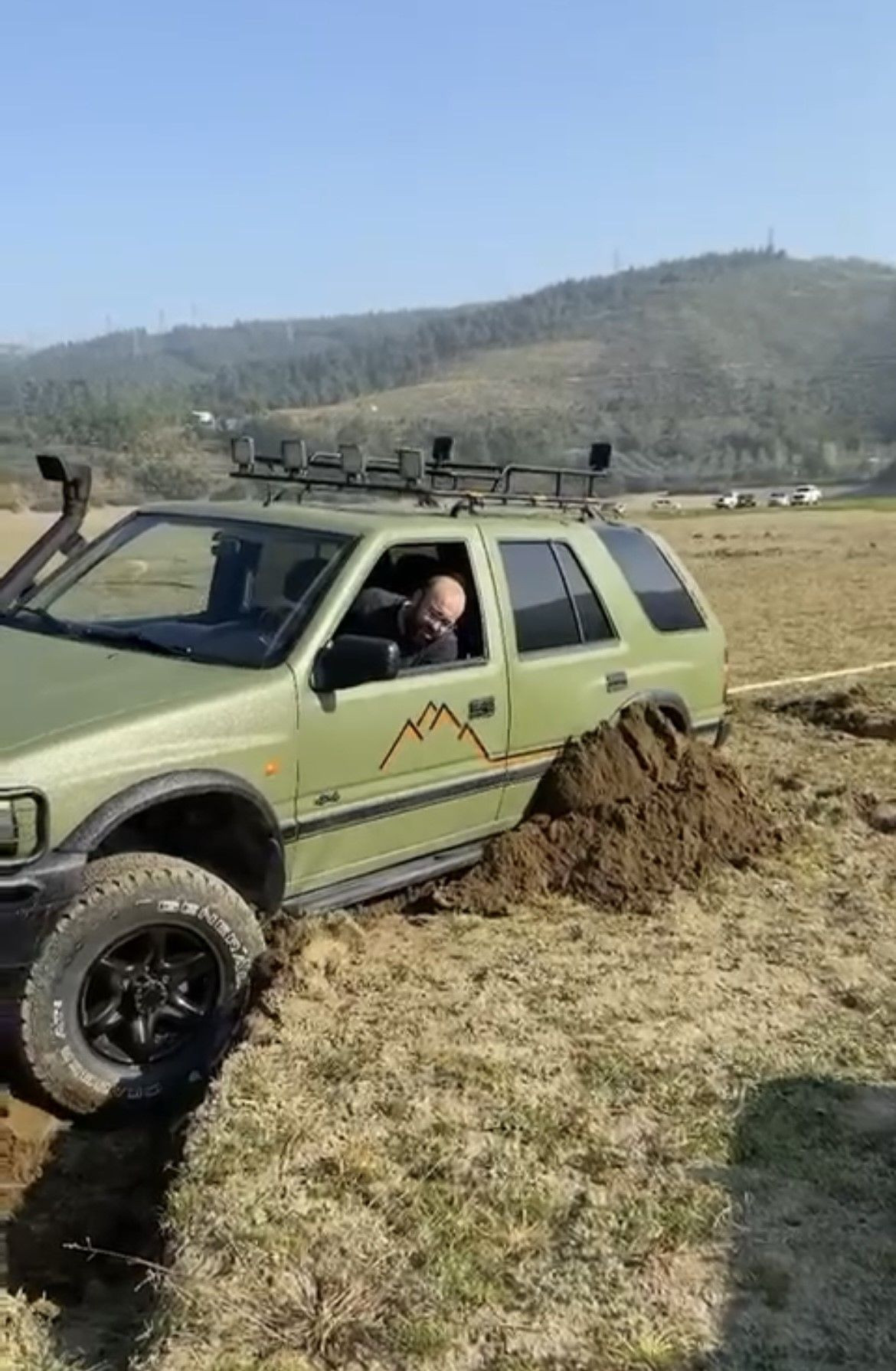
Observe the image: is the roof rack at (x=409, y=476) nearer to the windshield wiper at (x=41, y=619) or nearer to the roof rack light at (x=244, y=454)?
the roof rack light at (x=244, y=454)

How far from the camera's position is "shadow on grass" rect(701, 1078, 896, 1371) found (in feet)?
11.6

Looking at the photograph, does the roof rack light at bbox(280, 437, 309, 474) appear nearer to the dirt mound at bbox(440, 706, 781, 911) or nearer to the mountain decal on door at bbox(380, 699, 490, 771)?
the mountain decal on door at bbox(380, 699, 490, 771)

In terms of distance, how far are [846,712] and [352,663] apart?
6089mm

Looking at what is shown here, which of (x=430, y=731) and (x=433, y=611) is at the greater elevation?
(x=433, y=611)

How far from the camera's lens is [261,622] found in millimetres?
5766

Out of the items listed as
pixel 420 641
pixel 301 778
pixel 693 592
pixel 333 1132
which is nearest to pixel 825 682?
pixel 693 592

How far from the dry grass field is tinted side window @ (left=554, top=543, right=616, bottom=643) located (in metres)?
1.29

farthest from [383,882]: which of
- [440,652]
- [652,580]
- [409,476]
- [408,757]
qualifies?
[652,580]

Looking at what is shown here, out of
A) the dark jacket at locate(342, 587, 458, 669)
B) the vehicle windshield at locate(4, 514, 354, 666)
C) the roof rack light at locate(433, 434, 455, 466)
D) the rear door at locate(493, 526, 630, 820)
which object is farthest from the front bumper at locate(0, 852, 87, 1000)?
the roof rack light at locate(433, 434, 455, 466)

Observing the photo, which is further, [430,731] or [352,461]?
[352,461]

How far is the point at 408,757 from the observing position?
19.5ft

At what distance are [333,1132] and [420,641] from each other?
2.32m

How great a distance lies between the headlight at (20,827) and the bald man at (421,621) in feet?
5.86

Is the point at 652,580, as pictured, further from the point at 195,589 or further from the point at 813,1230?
the point at 813,1230
